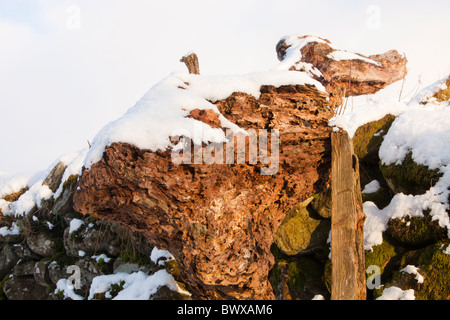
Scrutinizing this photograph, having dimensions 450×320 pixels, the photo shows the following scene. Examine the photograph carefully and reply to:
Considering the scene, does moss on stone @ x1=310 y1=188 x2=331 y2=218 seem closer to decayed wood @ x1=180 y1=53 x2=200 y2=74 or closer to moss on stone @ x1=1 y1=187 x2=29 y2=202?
decayed wood @ x1=180 y1=53 x2=200 y2=74

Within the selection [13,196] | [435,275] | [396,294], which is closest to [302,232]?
[396,294]

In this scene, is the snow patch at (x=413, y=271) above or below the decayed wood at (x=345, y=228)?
below

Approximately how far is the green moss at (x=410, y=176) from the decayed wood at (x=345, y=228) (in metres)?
0.93

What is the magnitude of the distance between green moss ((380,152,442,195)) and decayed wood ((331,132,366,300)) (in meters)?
0.93

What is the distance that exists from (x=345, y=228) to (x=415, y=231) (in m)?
0.94

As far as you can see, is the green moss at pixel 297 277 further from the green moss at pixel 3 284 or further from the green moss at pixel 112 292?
the green moss at pixel 3 284

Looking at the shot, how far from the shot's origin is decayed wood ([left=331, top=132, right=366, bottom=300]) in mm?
2422

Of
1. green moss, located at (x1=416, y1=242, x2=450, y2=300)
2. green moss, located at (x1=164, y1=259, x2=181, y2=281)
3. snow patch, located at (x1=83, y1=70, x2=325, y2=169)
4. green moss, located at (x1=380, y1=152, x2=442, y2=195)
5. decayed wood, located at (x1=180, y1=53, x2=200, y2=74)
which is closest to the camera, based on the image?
snow patch, located at (x1=83, y1=70, x2=325, y2=169)

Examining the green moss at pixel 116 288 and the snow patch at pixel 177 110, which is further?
the green moss at pixel 116 288

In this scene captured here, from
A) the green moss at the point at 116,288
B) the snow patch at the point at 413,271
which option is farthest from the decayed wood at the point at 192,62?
the green moss at the point at 116,288

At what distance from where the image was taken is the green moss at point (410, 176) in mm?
2913

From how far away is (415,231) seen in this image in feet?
9.21

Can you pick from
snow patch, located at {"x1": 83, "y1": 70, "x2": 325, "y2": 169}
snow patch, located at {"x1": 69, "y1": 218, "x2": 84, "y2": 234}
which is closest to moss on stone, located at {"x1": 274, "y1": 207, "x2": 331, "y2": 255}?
snow patch, located at {"x1": 83, "y1": 70, "x2": 325, "y2": 169}

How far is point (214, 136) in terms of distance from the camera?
79.8 inches
